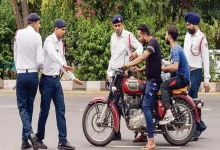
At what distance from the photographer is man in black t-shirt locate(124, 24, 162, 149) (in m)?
8.90

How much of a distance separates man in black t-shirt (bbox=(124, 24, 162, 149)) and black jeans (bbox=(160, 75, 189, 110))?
96mm

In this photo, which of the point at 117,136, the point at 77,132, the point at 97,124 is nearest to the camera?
the point at 97,124

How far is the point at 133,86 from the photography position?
913cm

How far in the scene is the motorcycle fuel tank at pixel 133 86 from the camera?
29.9 ft

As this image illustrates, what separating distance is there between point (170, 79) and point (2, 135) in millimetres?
3113

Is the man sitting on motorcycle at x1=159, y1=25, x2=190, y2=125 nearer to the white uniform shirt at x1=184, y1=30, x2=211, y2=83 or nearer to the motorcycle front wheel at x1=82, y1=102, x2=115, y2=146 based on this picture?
the white uniform shirt at x1=184, y1=30, x2=211, y2=83

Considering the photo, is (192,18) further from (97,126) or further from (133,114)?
(97,126)

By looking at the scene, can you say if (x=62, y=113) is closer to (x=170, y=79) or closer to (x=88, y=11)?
(x=170, y=79)

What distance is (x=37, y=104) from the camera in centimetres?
1520

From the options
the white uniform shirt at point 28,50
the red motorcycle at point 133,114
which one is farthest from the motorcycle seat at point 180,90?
the white uniform shirt at point 28,50

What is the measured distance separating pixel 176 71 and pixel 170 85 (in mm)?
261

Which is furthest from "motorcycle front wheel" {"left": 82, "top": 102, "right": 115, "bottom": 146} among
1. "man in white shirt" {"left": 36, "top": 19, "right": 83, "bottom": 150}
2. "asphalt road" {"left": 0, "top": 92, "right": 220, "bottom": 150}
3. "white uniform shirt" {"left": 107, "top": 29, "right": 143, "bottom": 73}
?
"white uniform shirt" {"left": 107, "top": 29, "right": 143, "bottom": 73}

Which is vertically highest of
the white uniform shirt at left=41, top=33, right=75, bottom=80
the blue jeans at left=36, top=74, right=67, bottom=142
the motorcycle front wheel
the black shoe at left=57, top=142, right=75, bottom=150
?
the white uniform shirt at left=41, top=33, right=75, bottom=80

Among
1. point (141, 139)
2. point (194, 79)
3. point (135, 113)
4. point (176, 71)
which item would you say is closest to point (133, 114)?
point (135, 113)
